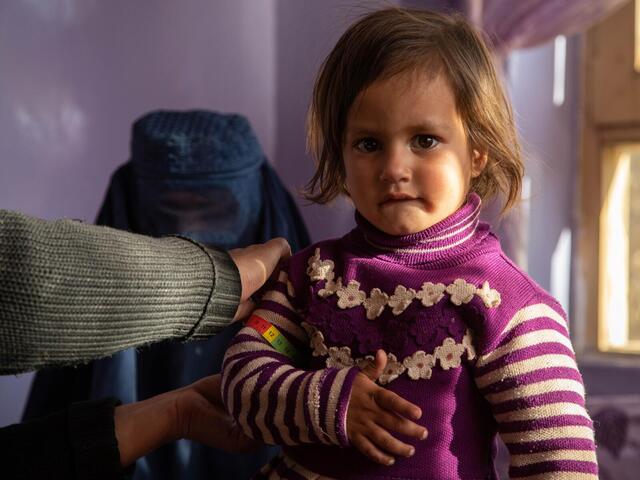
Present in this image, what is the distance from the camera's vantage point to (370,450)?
2.88ft

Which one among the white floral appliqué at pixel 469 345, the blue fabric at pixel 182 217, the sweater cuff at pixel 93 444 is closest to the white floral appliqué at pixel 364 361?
the white floral appliqué at pixel 469 345

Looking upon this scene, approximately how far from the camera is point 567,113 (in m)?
3.01

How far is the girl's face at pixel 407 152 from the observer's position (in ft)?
3.16

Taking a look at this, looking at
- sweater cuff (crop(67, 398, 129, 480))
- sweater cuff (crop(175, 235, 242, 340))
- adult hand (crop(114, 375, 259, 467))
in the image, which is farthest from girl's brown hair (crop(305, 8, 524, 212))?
sweater cuff (crop(67, 398, 129, 480))

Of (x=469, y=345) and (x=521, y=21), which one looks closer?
(x=469, y=345)

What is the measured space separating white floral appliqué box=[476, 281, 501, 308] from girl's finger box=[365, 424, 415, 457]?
0.62 feet

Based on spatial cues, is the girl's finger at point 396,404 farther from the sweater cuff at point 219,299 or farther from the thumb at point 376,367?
the sweater cuff at point 219,299

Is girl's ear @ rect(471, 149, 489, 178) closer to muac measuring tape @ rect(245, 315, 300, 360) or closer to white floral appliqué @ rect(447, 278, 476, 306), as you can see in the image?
white floral appliqué @ rect(447, 278, 476, 306)

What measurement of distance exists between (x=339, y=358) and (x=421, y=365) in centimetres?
10

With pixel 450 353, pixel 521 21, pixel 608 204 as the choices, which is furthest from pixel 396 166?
pixel 608 204

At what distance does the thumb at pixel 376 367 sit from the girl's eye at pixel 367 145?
26 centimetres

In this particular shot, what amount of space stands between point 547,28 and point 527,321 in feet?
6.33

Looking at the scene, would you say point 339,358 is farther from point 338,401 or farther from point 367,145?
point 367,145

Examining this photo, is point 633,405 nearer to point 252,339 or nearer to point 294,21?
point 252,339
